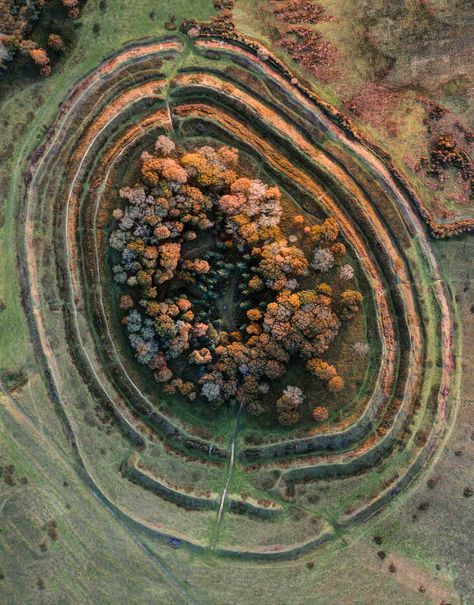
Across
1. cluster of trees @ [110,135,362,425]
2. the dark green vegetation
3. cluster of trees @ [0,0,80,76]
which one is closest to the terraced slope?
the dark green vegetation

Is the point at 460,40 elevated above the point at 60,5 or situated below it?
above

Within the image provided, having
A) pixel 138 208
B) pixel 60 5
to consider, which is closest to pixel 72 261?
pixel 138 208

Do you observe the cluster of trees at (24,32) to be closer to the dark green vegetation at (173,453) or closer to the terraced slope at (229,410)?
the dark green vegetation at (173,453)

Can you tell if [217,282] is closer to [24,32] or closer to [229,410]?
[229,410]

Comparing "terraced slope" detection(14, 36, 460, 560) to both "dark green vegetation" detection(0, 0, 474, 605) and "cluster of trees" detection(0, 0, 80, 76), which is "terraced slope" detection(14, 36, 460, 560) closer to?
"dark green vegetation" detection(0, 0, 474, 605)

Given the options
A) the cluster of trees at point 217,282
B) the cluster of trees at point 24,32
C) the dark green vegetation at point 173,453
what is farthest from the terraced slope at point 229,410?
the cluster of trees at point 24,32

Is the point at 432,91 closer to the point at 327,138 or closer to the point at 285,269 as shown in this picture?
the point at 327,138
